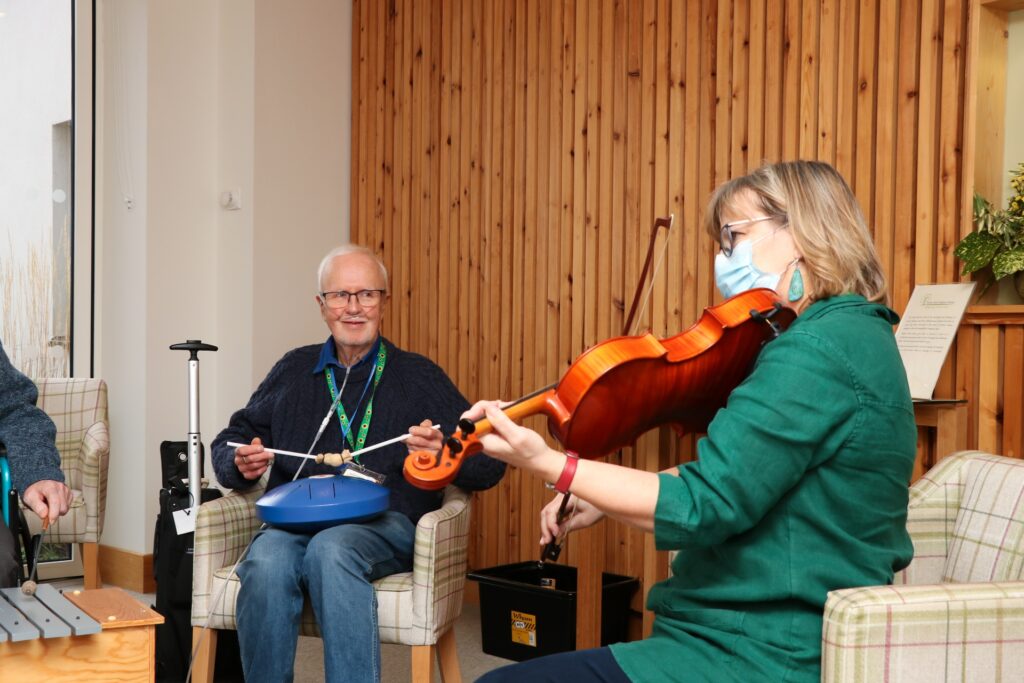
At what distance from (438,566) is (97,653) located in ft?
3.05

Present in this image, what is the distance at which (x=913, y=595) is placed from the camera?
1.56m

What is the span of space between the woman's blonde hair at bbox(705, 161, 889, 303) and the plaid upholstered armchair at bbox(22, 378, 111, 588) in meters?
3.11

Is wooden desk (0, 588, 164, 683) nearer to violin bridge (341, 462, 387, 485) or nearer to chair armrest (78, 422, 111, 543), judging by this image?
violin bridge (341, 462, 387, 485)

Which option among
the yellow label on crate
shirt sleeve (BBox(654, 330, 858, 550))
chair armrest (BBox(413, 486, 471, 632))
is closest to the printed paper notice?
chair armrest (BBox(413, 486, 471, 632))

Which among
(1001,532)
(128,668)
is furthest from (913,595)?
(128,668)

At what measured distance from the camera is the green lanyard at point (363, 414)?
3.01 metres

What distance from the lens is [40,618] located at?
6.02 ft

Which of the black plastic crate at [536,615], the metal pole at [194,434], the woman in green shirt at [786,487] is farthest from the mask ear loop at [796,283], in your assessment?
the metal pole at [194,434]

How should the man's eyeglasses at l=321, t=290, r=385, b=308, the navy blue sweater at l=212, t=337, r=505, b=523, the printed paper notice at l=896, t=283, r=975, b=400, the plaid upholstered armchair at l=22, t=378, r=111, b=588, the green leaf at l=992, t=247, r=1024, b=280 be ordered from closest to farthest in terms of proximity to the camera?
the green leaf at l=992, t=247, r=1024, b=280 → the printed paper notice at l=896, t=283, r=975, b=400 → the navy blue sweater at l=212, t=337, r=505, b=523 → the man's eyeglasses at l=321, t=290, r=385, b=308 → the plaid upholstered armchair at l=22, t=378, r=111, b=588

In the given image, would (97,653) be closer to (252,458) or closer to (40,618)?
(40,618)

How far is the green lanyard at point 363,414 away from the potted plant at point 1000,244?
64.0 inches

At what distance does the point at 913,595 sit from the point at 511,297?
280cm

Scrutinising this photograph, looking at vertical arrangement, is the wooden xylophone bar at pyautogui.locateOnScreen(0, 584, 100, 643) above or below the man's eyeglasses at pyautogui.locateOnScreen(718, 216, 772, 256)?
below

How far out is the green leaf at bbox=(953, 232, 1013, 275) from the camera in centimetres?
271
